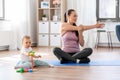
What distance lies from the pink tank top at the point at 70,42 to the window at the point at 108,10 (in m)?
4.18

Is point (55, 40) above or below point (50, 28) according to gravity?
below

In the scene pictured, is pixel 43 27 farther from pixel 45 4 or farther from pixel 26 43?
pixel 26 43

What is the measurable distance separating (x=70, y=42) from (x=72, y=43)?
0.03 metres

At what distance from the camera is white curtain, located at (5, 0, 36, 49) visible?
714 centimetres

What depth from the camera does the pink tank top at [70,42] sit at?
13.8ft

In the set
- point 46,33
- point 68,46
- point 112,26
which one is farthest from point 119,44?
point 68,46

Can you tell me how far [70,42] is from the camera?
4.21 m

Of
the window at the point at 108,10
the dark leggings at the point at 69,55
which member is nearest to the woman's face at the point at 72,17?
the dark leggings at the point at 69,55

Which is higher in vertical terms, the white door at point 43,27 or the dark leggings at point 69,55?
the white door at point 43,27

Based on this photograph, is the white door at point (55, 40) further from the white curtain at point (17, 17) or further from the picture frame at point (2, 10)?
the picture frame at point (2, 10)

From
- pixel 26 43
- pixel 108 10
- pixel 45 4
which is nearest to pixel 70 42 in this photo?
pixel 26 43

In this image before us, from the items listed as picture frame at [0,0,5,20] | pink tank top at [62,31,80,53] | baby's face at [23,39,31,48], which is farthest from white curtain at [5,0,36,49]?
baby's face at [23,39,31,48]

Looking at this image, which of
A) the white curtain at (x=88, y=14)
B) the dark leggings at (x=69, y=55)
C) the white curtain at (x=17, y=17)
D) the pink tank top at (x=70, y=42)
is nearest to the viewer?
the dark leggings at (x=69, y=55)

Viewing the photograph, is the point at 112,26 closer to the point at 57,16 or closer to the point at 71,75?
the point at 57,16
